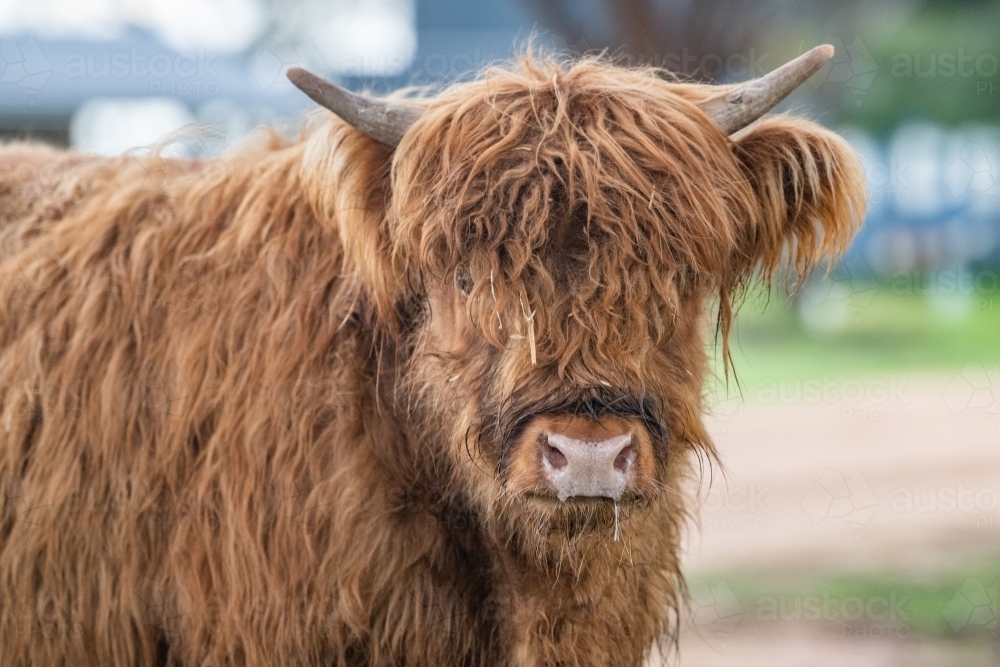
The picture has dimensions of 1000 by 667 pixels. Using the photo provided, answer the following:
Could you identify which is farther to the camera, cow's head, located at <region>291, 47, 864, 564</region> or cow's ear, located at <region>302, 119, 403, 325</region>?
cow's ear, located at <region>302, 119, 403, 325</region>

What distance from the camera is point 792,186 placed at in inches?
124

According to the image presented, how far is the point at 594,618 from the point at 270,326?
1209 millimetres

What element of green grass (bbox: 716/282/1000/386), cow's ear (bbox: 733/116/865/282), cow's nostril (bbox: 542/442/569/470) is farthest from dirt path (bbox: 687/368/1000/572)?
cow's nostril (bbox: 542/442/569/470)

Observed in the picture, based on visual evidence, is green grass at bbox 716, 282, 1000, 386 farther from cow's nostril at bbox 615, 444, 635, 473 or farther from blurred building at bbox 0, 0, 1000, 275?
cow's nostril at bbox 615, 444, 635, 473

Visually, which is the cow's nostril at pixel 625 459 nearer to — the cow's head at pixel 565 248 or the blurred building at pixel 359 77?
the cow's head at pixel 565 248

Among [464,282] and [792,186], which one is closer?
[464,282]

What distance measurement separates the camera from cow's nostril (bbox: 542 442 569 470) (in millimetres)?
2498

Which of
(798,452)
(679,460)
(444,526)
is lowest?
(798,452)

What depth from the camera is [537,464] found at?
8.36 ft

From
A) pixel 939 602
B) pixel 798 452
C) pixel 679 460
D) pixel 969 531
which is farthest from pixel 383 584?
pixel 798 452

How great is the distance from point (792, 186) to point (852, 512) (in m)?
5.77

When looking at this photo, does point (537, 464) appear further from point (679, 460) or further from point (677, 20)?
point (677, 20)

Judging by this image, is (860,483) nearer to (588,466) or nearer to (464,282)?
(464,282)

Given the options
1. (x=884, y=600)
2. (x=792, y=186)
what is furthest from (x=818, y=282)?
(x=792, y=186)
